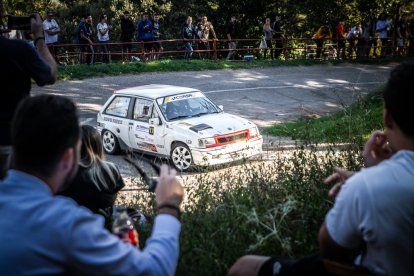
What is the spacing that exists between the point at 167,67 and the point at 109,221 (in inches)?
784

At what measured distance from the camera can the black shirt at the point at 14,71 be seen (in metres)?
3.54

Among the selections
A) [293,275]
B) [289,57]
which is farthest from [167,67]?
[293,275]

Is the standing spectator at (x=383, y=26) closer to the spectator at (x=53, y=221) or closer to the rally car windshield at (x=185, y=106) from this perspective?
the rally car windshield at (x=185, y=106)

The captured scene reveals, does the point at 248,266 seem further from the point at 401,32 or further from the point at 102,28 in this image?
the point at 401,32

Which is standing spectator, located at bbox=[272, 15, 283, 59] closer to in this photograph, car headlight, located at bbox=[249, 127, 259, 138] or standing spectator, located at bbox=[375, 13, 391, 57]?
standing spectator, located at bbox=[375, 13, 391, 57]

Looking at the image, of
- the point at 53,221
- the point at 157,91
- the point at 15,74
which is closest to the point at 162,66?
the point at 157,91

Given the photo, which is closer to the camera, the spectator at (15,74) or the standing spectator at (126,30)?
the spectator at (15,74)

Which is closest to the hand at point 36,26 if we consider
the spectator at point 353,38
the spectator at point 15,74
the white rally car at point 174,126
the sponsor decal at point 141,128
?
the spectator at point 15,74

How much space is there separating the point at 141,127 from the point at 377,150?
9942 mm

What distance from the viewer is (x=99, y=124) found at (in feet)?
45.5

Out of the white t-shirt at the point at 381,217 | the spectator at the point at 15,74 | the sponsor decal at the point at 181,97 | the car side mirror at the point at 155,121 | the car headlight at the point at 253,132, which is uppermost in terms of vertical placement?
the spectator at the point at 15,74

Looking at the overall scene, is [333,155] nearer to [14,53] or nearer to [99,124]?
[14,53]

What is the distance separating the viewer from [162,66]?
76.5 feet

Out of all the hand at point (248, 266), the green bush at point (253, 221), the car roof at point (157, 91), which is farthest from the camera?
the car roof at point (157, 91)
